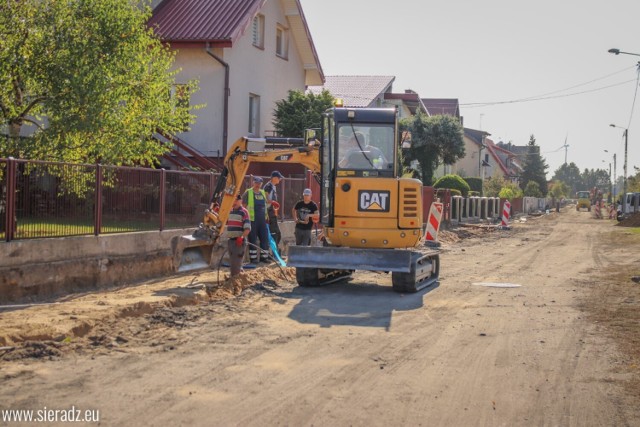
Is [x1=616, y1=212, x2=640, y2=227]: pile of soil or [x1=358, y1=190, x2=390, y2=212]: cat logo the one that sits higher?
[x1=358, y1=190, x2=390, y2=212]: cat logo

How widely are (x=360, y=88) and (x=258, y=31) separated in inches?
688

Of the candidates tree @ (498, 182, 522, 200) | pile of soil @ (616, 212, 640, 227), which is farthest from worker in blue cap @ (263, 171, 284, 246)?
tree @ (498, 182, 522, 200)

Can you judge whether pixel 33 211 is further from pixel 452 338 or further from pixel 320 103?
pixel 320 103

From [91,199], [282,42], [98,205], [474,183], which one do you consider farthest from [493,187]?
[91,199]

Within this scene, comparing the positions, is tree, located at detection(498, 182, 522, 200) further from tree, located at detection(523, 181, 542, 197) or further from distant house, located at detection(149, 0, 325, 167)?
distant house, located at detection(149, 0, 325, 167)

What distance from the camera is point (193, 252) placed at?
1312 centimetres

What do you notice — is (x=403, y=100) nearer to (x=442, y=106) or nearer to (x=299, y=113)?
(x=299, y=113)

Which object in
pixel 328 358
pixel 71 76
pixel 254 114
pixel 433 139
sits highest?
pixel 433 139

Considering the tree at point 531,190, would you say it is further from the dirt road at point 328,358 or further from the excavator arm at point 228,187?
the excavator arm at point 228,187

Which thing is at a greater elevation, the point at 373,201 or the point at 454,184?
the point at 454,184

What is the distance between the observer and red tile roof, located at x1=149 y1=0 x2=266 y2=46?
86.5ft

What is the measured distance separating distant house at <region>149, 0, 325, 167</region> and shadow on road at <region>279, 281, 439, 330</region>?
561 inches

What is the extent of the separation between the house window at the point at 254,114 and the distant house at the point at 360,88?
44.7ft

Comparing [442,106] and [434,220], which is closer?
[434,220]
